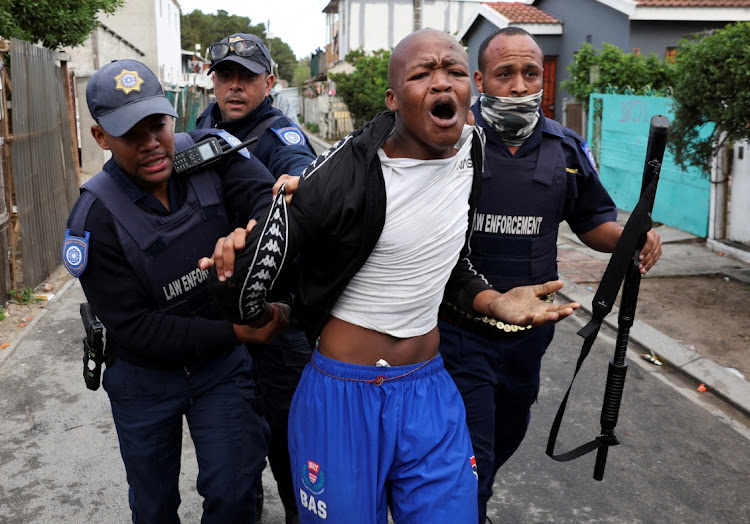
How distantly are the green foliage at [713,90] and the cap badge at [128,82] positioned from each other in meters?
6.32

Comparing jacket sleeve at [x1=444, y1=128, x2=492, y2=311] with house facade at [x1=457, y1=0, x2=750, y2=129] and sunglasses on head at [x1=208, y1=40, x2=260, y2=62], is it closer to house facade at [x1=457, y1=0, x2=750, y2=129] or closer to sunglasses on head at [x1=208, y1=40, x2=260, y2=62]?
sunglasses on head at [x1=208, y1=40, x2=260, y2=62]

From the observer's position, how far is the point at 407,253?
8.15ft

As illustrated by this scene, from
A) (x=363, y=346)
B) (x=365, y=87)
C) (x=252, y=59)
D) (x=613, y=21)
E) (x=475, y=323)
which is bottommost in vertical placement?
(x=475, y=323)

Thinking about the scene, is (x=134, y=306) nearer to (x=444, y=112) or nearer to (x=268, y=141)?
(x=444, y=112)

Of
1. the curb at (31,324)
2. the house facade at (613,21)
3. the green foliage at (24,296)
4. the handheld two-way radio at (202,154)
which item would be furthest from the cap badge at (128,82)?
the house facade at (613,21)

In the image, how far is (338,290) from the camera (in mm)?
2473

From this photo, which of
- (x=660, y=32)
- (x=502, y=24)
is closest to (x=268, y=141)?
(x=660, y=32)

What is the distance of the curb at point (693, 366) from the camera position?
219 inches

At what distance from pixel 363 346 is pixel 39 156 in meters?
7.13

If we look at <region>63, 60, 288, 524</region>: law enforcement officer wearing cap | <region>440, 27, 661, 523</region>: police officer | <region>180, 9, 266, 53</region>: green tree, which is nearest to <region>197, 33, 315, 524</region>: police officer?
<region>63, 60, 288, 524</region>: law enforcement officer wearing cap

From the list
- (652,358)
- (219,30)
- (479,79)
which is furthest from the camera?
(219,30)

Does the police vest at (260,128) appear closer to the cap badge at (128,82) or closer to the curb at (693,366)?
the cap badge at (128,82)

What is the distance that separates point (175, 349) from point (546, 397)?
3.50 m

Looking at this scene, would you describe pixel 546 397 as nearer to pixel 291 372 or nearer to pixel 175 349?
pixel 291 372
